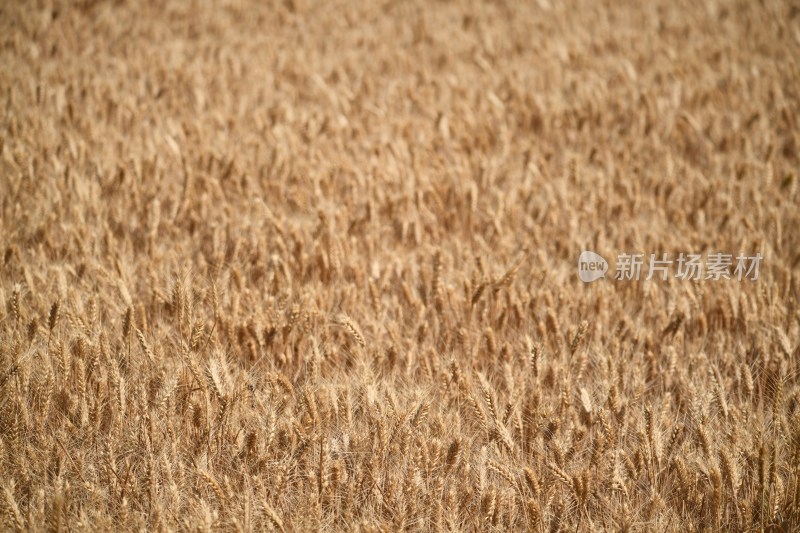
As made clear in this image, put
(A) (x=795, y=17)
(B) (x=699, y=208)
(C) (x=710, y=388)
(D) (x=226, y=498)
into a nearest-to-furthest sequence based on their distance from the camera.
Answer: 1. (D) (x=226, y=498)
2. (C) (x=710, y=388)
3. (B) (x=699, y=208)
4. (A) (x=795, y=17)

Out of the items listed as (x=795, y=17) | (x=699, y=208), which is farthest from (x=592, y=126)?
(x=795, y=17)

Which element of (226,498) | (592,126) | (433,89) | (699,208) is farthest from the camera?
(433,89)

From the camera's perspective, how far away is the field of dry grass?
145cm

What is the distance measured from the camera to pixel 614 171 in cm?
293

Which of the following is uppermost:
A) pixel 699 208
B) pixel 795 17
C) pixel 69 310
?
pixel 795 17

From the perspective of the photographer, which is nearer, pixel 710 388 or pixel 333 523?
pixel 333 523

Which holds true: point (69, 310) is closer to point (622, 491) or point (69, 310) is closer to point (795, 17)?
point (622, 491)

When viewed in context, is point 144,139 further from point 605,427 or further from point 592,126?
point 605,427

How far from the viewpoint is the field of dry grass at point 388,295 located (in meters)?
1.45

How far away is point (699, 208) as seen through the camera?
265 cm

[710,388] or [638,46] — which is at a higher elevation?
[638,46]

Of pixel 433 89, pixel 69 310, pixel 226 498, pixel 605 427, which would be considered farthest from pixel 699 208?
pixel 69 310

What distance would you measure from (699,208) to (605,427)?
1541 mm

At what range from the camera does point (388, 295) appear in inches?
84.0
